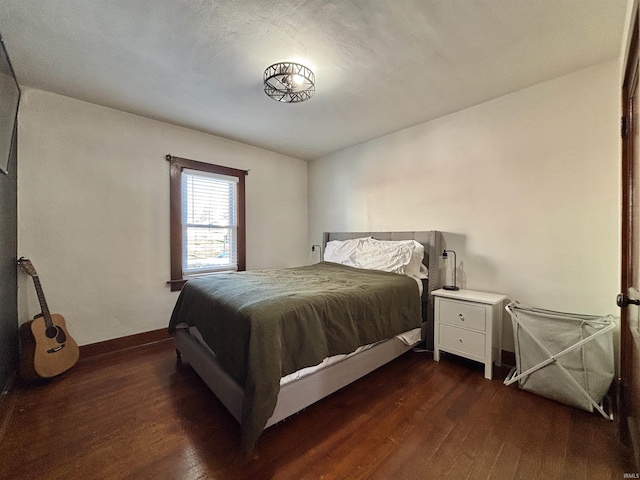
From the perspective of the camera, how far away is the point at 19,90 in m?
2.20

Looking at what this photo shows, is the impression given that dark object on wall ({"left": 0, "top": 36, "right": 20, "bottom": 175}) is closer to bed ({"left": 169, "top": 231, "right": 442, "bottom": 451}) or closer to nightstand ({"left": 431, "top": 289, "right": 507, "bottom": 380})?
bed ({"left": 169, "top": 231, "right": 442, "bottom": 451})

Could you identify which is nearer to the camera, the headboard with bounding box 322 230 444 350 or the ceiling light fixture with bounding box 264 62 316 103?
the ceiling light fixture with bounding box 264 62 316 103

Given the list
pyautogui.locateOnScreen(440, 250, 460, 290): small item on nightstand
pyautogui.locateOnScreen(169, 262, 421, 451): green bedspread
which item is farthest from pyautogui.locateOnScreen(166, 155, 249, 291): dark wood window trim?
pyautogui.locateOnScreen(440, 250, 460, 290): small item on nightstand

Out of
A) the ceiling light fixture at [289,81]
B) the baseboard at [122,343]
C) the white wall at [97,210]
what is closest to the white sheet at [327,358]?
the baseboard at [122,343]

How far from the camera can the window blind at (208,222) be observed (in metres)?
3.27

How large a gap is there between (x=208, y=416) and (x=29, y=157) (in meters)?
2.77

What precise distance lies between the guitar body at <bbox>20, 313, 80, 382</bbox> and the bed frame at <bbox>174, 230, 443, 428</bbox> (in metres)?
0.90

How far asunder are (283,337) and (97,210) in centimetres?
255

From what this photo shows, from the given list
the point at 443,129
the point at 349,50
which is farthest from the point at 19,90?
the point at 443,129

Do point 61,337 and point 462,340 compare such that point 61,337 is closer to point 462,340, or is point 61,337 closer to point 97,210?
point 97,210

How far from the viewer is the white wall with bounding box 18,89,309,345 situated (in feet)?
7.68

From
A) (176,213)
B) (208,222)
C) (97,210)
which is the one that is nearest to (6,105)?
(97,210)

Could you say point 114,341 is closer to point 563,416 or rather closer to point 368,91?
point 368,91

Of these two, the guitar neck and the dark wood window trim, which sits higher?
the dark wood window trim
